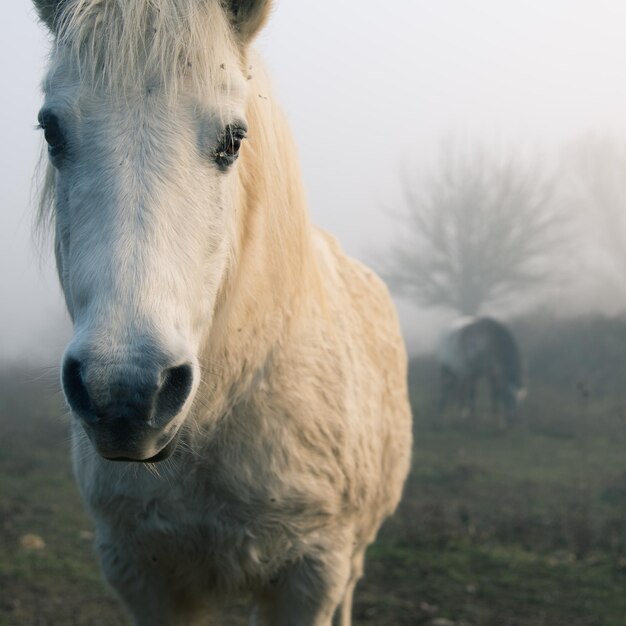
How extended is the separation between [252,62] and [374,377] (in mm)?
1330

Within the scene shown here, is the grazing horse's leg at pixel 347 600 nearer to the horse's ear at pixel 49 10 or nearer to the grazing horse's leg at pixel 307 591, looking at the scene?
the grazing horse's leg at pixel 307 591

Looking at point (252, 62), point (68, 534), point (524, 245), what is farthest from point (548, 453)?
point (252, 62)

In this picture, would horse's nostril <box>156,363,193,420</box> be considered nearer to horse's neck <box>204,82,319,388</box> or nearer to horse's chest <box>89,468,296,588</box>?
horse's neck <box>204,82,319,388</box>

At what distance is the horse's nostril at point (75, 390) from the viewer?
147 cm

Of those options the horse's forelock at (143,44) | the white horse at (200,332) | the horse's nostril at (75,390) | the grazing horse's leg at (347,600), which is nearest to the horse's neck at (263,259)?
the white horse at (200,332)

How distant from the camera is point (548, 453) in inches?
386

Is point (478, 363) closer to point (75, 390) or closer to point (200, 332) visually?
point (200, 332)

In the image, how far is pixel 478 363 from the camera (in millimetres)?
13250

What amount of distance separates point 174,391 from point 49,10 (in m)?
1.23

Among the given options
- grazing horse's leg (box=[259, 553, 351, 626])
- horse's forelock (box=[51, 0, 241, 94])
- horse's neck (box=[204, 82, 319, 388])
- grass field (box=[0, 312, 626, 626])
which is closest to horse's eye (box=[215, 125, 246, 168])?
horse's forelock (box=[51, 0, 241, 94])

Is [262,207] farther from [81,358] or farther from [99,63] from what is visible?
[81,358]

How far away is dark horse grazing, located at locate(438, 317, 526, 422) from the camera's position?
12523mm

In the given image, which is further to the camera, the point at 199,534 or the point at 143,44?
the point at 199,534

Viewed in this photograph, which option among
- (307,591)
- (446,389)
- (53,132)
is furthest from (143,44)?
(446,389)
